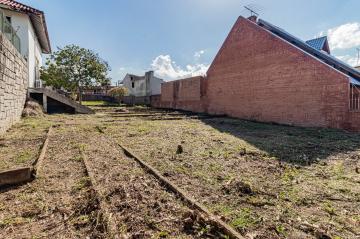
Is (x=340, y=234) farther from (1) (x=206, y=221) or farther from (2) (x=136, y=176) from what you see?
(2) (x=136, y=176)

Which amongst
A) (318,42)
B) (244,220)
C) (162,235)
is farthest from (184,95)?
(162,235)

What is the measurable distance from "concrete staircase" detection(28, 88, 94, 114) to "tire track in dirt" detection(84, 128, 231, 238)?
12111mm

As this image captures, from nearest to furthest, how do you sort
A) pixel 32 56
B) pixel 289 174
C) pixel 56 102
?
pixel 289 174, pixel 32 56, pixel 56 102

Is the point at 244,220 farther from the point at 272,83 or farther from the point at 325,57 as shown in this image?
the point at 325,57

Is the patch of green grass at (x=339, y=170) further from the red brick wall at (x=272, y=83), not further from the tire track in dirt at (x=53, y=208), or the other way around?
the red brick wall at (x=272, y=83)

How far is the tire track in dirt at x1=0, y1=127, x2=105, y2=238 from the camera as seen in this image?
7.34ft

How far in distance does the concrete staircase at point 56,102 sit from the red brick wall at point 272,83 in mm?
10105

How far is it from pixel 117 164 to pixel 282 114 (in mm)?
10366

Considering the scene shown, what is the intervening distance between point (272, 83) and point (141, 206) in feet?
39.2

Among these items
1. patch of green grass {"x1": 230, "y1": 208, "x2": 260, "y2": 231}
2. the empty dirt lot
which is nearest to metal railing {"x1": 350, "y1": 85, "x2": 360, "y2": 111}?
the empty dirt lot

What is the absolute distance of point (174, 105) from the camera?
23.3m

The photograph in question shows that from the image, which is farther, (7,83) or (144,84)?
(144,84)

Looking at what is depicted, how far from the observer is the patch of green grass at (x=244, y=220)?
228 cm

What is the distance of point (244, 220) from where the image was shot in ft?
7.89
